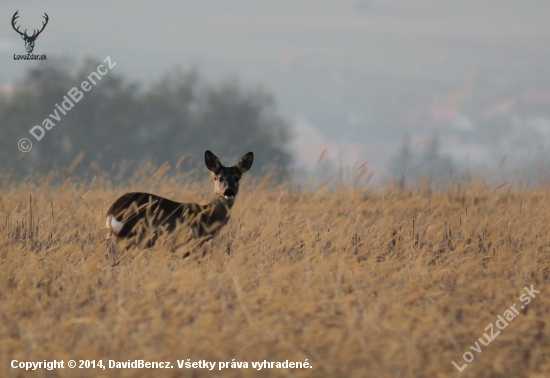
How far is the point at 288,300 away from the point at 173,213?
2.68 metres

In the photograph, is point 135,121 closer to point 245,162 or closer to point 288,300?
point 245,162

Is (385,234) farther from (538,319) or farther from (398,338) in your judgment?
(398,338)

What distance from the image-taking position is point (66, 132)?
127 ft

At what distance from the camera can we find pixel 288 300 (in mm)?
5258

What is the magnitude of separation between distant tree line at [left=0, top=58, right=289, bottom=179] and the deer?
27919 mm

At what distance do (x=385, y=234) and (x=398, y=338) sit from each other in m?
3.28

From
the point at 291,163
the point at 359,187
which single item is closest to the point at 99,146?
the point at 291,163

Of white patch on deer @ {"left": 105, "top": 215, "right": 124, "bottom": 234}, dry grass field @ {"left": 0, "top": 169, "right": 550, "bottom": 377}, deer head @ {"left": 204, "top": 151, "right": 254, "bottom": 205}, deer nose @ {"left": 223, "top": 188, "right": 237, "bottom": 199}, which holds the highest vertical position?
deer head @ {"left": 204, "top": 151, "right": 254, "bottom": 205}

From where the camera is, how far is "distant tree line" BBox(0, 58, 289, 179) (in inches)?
1486

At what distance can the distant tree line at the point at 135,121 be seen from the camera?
37.8m

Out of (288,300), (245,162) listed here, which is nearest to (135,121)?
(245,162)

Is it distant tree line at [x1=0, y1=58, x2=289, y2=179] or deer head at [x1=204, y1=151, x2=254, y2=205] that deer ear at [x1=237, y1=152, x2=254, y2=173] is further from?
distant tree line at [x1=0, y1=58, x2=289, y2=179]

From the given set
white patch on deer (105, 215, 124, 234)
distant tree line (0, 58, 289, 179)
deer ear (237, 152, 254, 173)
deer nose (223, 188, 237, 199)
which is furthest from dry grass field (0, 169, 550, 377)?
distant tree line (0, 58, 289, 179)

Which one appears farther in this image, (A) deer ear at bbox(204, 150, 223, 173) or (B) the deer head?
(A) deer ear at bbox(204, 150, 223, 173)
